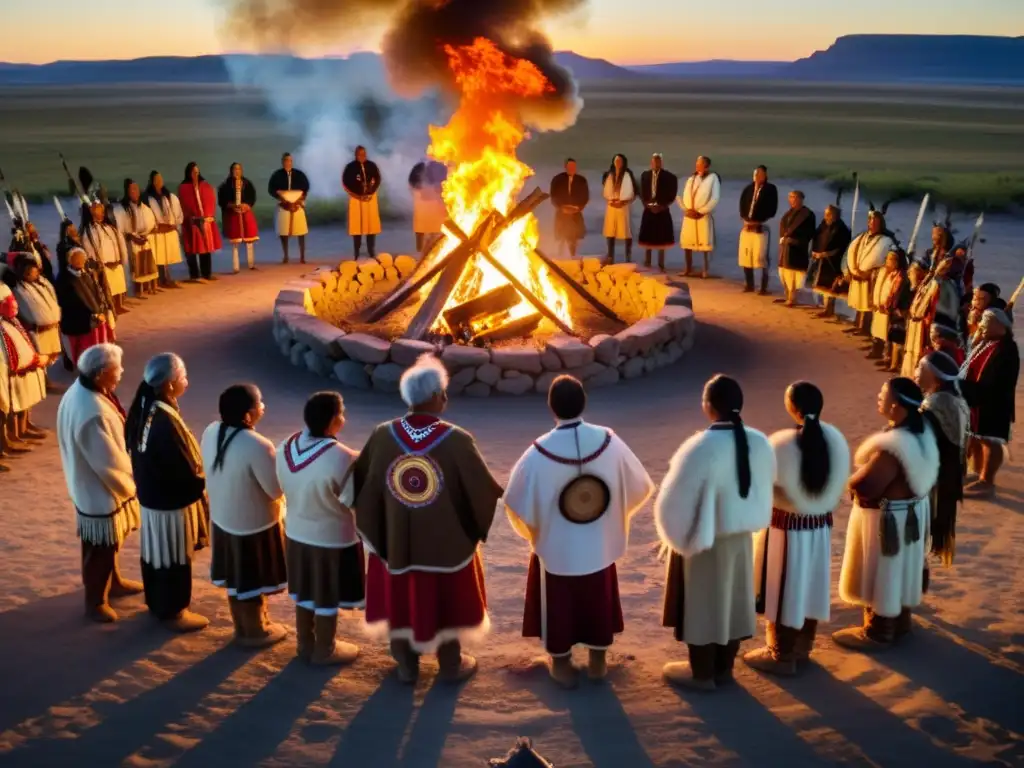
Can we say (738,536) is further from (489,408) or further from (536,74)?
(536,74)

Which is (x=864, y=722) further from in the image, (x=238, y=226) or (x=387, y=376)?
(x=238, y=226)

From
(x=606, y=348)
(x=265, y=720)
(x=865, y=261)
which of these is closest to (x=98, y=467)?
(x=265, y=720)

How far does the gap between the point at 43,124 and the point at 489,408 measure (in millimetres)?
78207

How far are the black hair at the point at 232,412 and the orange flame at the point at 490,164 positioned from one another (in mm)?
6489

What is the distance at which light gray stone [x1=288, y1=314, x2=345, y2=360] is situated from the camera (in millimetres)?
10484

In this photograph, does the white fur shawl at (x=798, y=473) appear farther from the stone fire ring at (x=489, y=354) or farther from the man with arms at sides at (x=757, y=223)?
the man with arms at sides at (x=757, y=223)

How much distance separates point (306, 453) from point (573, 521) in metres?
1.31

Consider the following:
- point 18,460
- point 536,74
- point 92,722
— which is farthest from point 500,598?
point 536,74

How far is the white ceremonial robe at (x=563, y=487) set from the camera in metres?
5.00

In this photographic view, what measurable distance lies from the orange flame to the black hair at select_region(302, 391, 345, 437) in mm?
6653

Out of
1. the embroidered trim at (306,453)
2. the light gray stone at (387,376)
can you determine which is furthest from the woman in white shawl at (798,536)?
the light gray stone at (387,376)

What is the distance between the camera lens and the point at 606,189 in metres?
16.0

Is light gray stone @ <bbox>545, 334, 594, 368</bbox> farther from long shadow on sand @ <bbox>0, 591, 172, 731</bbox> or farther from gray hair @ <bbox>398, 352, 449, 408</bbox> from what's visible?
gray hair @ <bbox>398, 352, 449, 408</bbox>

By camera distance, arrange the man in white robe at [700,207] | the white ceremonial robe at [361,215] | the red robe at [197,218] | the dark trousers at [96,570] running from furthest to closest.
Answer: the white ceremonial robe at [361,215] → the man in white robe at [700,207] → the red robe at [197,218] → the dark trousers at [96,570]
